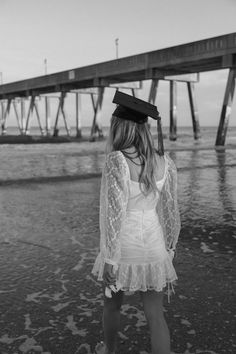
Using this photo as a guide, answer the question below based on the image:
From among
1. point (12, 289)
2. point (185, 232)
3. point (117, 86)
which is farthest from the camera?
point (117, 86)

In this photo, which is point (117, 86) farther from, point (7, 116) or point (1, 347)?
point (1, 347)

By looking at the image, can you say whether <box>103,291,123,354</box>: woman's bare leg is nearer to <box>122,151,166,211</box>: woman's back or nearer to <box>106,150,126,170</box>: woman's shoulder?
<box>122,151,166,211</box>: woman's back

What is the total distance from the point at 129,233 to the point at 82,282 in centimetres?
158

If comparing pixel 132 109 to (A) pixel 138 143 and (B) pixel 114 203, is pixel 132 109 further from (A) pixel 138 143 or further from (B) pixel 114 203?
(B) pixel 114 203

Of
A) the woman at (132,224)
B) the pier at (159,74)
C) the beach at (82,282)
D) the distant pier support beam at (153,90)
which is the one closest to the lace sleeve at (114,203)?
the woman at (132,224)

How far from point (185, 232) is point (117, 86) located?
3177cm

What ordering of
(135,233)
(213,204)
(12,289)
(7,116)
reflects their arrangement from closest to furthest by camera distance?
(135,233), (12,289), (213,204), (7,116)

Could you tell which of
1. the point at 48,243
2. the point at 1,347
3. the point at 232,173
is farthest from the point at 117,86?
the point at 1,347

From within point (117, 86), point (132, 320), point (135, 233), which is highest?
point (117, 86)

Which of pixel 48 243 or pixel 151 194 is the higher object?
pixel 151 194

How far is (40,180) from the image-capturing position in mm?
10547

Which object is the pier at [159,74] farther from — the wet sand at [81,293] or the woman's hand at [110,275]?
the woman's hand at [110,275]

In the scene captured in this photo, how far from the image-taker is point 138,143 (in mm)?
2244

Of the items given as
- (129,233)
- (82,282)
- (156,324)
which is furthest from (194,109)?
(156,324)
